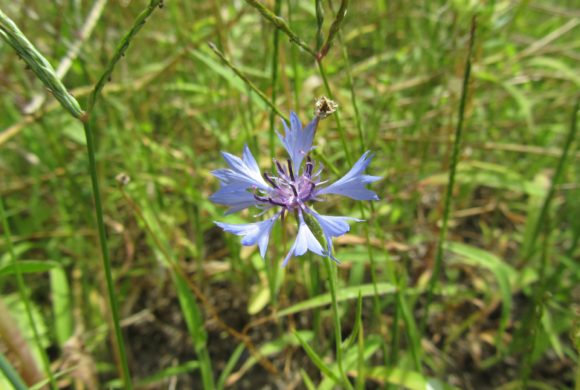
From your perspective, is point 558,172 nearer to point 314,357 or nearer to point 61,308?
point 314,357

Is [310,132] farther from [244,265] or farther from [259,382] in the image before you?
[259,382]

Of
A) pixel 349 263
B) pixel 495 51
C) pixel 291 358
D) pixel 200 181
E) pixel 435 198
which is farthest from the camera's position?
pixel 495 51

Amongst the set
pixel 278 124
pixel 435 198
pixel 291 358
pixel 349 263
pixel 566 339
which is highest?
pixel 278 124

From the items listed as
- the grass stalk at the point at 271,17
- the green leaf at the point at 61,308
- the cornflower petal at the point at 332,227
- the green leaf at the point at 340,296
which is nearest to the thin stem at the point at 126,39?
the grass stalk at the point at 271,17

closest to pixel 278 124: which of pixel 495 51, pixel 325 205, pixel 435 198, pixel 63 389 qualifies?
pixel 325 205

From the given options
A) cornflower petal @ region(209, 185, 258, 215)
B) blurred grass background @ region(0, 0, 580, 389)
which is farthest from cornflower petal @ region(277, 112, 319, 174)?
blurred grass background @ region(0, 0, 580, 389)

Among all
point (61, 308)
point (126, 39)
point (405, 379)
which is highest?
point (126, 39)

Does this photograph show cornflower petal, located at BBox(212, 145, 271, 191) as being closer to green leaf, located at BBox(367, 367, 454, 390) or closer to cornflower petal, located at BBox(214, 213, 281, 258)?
cornflower petal, located at BBox(214, 213, 281, 258)

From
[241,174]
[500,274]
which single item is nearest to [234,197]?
[241,174]
